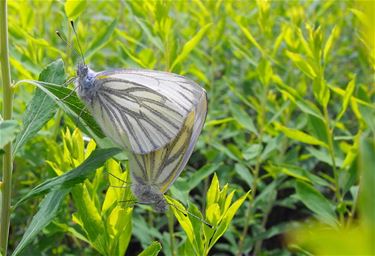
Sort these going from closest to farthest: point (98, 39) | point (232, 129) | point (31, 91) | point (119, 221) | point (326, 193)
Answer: point (119, 221), point (98, 39), point (31, 91), point (232, 129), point (326, 193)

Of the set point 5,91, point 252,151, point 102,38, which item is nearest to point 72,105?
point 5,91

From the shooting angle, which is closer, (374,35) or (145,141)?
(374,35)

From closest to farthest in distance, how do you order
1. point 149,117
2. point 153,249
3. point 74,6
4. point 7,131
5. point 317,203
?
point 7,131, point 153,249, point 149,117, point 74,6, point 317,203

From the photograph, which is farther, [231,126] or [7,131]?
[231,126]

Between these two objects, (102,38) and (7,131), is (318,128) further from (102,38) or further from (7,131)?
(7,131)

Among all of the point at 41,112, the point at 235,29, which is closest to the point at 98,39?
the point at 41,112

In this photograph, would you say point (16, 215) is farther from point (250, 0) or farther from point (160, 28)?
point (250, 0)
